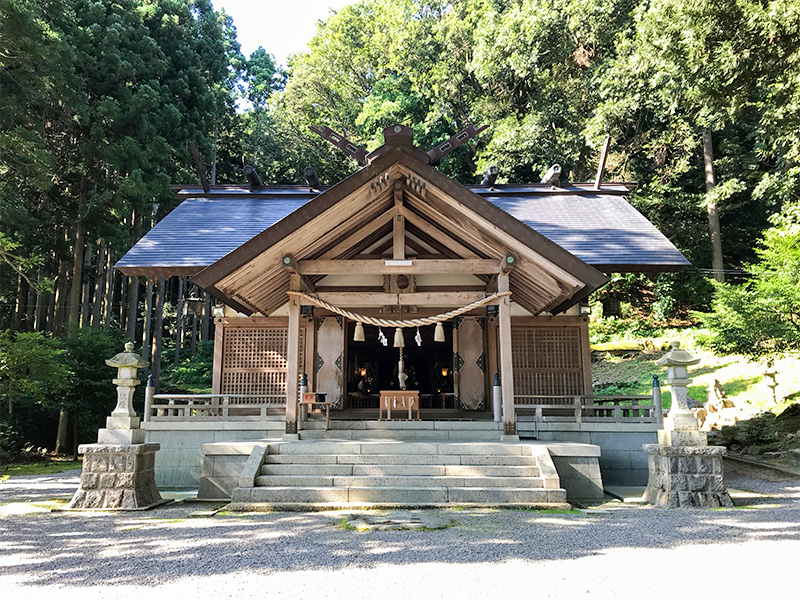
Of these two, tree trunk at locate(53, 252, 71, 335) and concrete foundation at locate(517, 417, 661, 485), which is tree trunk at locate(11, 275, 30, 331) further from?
concrete foundation at locate(517, 417, 661, 485)

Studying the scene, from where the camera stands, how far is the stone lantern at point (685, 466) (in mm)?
7180

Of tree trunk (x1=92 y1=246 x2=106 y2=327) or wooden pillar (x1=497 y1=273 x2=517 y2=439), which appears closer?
wooden pillar (x1=497 y1=273 x2=517 y2=439)

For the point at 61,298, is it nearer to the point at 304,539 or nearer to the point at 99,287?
the point at 99,287

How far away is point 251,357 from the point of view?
12.1 m

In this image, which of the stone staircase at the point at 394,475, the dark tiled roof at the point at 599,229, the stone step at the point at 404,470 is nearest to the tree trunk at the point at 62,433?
the stone staircase at the point at 394,475

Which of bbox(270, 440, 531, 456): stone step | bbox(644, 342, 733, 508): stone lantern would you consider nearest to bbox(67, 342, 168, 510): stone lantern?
bbox(270, 440, 531, 456): stone step

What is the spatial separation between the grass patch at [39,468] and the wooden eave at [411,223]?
23.4 feet

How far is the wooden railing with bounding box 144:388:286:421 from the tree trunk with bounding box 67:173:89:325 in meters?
8.46

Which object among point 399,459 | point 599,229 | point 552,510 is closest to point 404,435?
point 399,459

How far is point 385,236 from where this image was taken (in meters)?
11.8

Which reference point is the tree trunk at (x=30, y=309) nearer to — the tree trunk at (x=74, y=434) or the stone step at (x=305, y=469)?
the tree trunk at (x=74, y=434)

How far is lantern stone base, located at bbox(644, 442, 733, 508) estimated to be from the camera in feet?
23.5

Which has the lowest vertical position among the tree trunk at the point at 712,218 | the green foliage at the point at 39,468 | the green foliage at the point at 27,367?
the green foliage at the point at 39,468

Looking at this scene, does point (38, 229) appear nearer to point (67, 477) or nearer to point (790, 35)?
point (67, 477)
